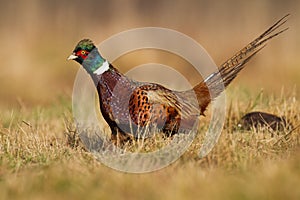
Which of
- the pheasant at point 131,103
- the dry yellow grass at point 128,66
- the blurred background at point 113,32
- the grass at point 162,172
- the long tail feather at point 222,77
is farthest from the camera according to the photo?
the blurred background at point 113,32

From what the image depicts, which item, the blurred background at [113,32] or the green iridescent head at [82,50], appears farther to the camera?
the blurred background at [113,32]

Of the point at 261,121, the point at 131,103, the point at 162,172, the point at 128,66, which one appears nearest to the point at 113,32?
the point at 128,66

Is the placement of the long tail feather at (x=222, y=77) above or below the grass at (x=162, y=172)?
above

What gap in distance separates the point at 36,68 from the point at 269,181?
926 centimetres

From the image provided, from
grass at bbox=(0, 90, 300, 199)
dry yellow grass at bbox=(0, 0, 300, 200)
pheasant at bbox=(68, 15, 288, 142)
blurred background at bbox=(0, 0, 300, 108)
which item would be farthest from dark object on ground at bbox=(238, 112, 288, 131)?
blurred background at bbox=(0, 0, 300, 108)

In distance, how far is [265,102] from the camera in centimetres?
755

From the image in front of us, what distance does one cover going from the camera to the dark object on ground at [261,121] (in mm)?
6342

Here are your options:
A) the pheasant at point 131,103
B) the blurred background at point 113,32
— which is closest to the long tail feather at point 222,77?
the pheasant at point 131,103

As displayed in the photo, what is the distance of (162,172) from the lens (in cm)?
434

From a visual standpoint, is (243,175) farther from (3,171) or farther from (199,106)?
(199,106)

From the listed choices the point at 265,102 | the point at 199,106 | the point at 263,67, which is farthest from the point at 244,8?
the point at 199,106

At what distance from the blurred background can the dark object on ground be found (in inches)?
164

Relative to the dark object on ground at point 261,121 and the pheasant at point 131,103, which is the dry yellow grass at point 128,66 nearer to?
the dark object on ground at point 261,121

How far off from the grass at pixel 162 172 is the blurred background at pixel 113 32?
504cm
